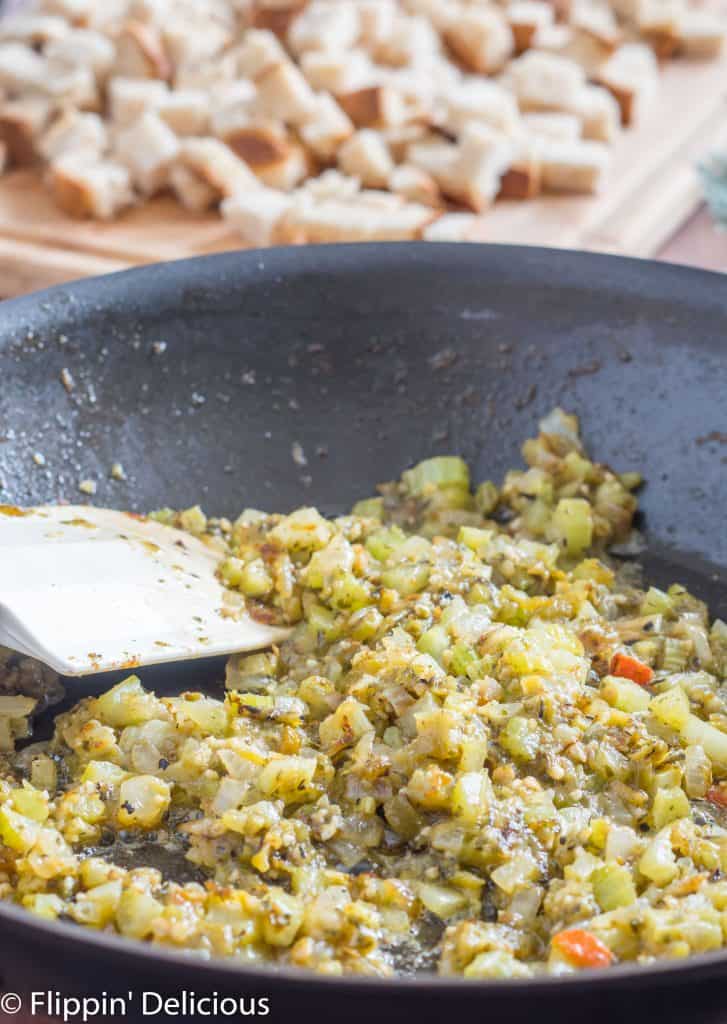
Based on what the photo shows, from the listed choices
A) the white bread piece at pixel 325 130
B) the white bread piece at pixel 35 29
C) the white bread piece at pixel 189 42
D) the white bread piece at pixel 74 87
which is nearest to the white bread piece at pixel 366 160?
the white bread piece at pixel 325 130

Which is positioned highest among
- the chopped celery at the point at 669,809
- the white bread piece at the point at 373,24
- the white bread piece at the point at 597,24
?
the white bread piece at the point at 597,24

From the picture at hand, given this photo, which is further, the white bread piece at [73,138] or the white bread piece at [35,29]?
the white bread piece at [35,29]

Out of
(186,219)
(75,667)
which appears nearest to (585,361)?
(75,667)

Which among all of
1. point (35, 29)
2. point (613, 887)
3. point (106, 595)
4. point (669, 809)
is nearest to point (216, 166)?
point (35, 29)

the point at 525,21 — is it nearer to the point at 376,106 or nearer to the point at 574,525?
the point at 376,106

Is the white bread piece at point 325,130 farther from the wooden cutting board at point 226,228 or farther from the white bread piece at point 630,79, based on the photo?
the white bread piece at point 630,79

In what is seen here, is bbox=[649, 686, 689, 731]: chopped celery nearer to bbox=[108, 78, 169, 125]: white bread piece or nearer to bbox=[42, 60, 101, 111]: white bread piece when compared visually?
bbox=[108, 78, 169, 125]: white bread piece

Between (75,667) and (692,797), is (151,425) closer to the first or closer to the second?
(75,667)
